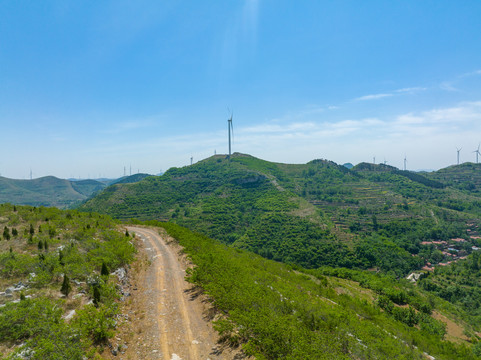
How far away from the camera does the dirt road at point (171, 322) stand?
13898 millimetres

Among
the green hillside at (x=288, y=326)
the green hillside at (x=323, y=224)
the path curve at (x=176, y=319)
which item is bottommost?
the green hillside at (x=323, y=224)

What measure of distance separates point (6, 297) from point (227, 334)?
15884 millimetres

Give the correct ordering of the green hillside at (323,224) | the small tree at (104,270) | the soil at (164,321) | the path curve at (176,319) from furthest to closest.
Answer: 1. the green hillside at (323,224)
2. the small tree at (104,270)
3. the path curve at (176,319)
4. the soil at (164,321)

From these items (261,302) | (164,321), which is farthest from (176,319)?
(261,302)

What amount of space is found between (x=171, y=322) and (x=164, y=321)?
650 mm

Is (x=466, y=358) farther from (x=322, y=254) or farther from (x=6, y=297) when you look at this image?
(x=322, y=254)

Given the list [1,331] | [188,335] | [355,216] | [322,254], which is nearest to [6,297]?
[1,331]

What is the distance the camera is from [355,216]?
157m

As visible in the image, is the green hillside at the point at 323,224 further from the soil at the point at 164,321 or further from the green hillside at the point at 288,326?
the soil at the point at 164,321

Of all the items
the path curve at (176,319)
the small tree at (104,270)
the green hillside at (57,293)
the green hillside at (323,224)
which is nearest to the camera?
the green hillside at (57,293)

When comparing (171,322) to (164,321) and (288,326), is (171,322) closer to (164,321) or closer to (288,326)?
(164,321)

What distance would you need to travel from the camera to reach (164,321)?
17.3 m

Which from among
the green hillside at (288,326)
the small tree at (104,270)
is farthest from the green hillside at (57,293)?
the green hillside at (288,326)

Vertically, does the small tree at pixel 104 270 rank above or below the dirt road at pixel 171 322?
above
